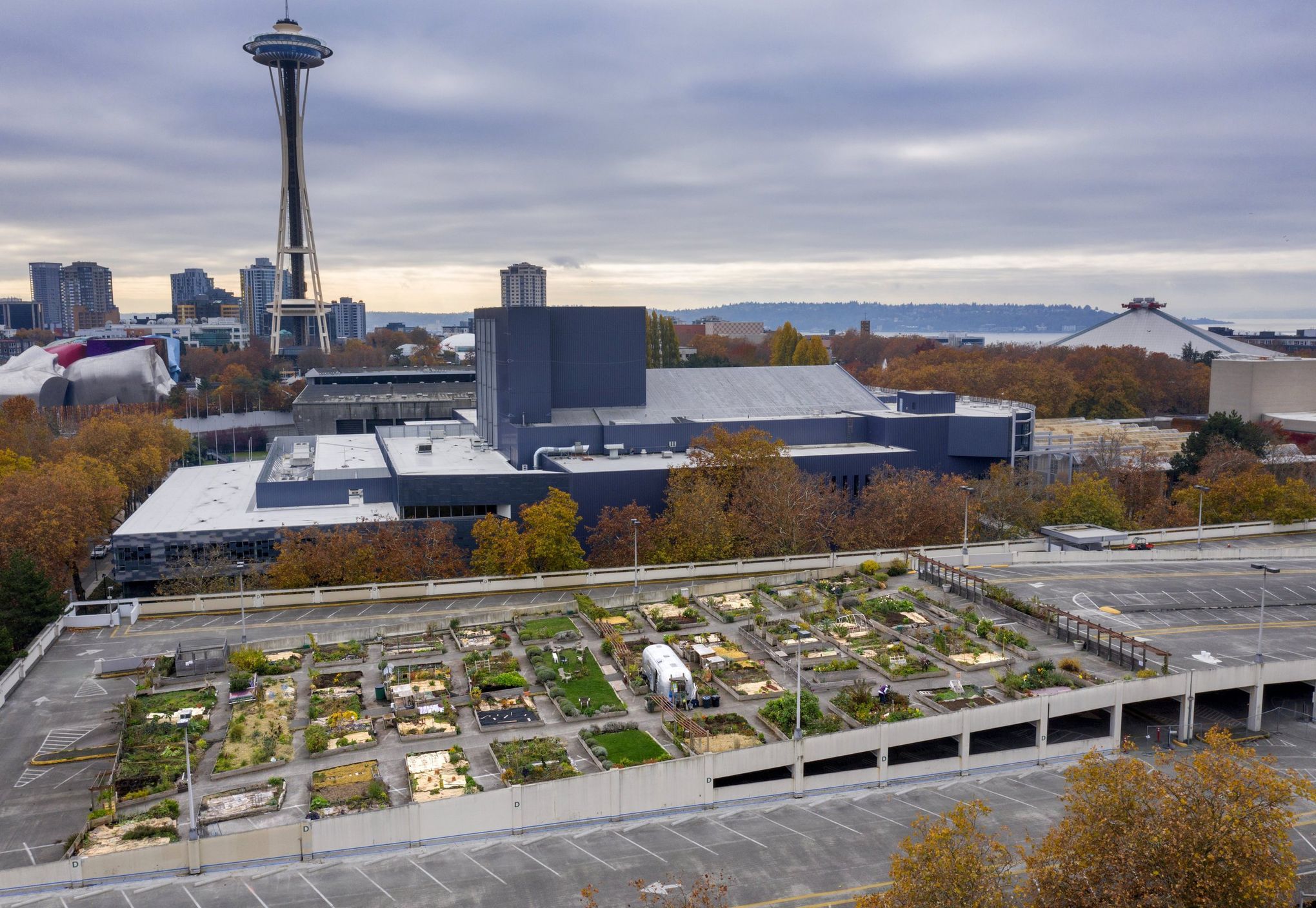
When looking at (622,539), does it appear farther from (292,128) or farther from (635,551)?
(292,128)

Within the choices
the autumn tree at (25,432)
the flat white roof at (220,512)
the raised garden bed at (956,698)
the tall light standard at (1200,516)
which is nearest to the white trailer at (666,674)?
the raised garden bed at (956,698)

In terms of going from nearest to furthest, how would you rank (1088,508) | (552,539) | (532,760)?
(532,760) → (552,539) → (1088,508)

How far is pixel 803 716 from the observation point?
3497 centimetres

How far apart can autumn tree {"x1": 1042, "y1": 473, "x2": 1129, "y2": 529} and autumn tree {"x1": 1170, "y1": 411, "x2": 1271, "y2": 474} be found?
17158mm

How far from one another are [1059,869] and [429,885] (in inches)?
621

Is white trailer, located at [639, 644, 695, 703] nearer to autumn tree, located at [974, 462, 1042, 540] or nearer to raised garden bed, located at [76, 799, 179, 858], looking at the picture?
raised garden bed, located at [76, 799, 179, 858]

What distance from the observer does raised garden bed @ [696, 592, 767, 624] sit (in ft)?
155

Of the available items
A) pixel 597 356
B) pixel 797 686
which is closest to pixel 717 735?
pixel 797 686

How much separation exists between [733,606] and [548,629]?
9.29 metres

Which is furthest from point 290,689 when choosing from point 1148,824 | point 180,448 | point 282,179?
point 282,179

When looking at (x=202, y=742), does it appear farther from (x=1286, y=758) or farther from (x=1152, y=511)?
(x=1152, y=511)

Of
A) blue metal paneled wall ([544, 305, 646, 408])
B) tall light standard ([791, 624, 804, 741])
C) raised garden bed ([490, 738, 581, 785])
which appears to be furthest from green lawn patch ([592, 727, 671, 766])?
blue metal paneled wall ([544, 305, 646, 408])

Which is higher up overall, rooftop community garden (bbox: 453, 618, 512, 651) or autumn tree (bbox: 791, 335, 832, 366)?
autumn tree (bbox: 791, 335, 832, 366)

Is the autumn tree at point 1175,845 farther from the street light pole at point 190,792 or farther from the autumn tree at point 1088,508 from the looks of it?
the autumn tree at point 1088,508
